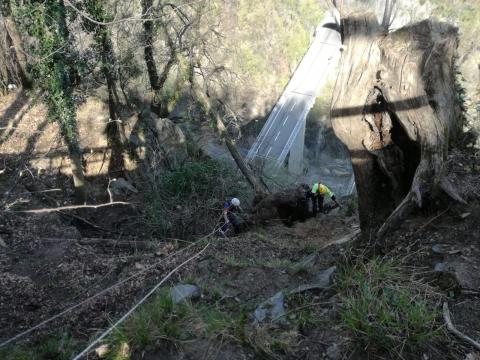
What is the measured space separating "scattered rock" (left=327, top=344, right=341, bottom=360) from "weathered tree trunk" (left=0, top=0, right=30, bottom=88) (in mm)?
12980

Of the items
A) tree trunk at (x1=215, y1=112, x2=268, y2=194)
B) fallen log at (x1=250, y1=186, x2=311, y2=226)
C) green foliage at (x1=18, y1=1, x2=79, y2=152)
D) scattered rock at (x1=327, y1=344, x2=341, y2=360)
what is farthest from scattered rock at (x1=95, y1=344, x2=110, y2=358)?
Answer: tree trunk at (x1=215, y1=112, x2=268, y2=194)

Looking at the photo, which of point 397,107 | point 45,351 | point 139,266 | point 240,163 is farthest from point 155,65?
point 45,351

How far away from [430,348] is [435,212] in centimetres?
207

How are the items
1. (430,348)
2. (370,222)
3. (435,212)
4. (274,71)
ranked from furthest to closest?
(274,71) → (370,222) → (435,212) → (430,348)

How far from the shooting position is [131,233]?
11844 mm

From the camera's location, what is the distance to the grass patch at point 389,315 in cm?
331

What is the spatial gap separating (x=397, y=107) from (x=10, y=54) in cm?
1518

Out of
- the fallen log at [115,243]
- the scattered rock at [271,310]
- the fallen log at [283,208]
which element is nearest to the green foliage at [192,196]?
the fallen log at [283,208]

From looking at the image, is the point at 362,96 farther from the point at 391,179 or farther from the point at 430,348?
the point at 430,348

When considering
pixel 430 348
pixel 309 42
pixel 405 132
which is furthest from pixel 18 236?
pixel 309 42

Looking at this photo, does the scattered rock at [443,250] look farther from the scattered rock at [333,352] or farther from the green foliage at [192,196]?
the green foliage at [192,196]

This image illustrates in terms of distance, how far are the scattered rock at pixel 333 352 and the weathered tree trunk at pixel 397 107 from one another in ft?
5.62

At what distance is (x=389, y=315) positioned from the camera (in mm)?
3396

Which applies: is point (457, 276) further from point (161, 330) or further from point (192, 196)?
point (192, 196)
